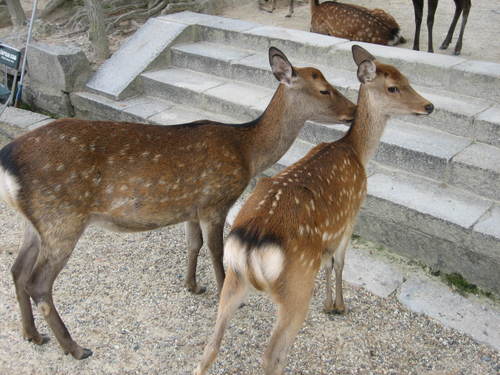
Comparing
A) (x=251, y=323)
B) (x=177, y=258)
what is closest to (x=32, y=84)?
(x=177, y=258)

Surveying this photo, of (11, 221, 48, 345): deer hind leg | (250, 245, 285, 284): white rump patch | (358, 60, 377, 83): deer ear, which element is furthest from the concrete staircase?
(11, 221, 48, 345): deer hind leg

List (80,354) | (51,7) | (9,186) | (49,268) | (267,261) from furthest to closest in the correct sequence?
1. (51,7)
2. (80,354)
3. (49,268)
4. (9,186)
5. (267,261)

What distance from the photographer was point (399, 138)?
4.62 metres

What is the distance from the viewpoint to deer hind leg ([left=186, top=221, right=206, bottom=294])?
3861 mm

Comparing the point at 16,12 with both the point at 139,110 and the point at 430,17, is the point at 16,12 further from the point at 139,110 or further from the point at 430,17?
the point at 430,17

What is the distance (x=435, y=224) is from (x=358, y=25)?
2980 mm

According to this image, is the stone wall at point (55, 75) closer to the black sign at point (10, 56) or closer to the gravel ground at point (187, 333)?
the black sign at point (10, 56)

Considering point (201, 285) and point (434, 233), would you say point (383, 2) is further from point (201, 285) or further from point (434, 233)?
point (201, 285)

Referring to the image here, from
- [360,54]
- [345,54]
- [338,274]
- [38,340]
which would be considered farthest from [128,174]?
[345,54]

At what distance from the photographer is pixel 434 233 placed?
13.0ft

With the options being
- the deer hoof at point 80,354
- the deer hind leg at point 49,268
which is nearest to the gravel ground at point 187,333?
the deer hoof at point 80,354

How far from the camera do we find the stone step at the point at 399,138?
417 cm

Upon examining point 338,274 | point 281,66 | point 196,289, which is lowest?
point 196,289

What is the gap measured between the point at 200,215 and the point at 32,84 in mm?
4257
